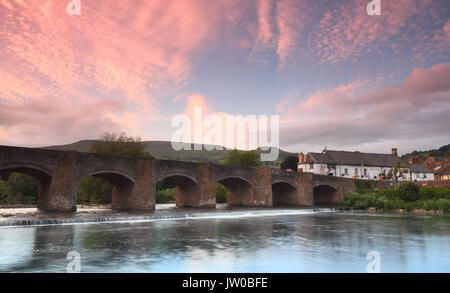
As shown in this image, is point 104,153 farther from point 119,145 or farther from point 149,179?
point 149,179

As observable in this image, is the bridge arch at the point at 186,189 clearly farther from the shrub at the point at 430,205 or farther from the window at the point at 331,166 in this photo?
the window at the point at 331,166

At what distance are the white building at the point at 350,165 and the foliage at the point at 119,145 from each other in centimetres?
3297

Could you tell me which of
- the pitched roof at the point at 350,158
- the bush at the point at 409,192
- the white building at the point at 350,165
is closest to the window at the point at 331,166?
the white building at the point at 350,165

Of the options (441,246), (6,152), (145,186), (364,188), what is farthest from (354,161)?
(6,152)

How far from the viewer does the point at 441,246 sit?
15078mm

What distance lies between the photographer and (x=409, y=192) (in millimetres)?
42375

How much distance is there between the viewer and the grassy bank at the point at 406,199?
37.9 metres

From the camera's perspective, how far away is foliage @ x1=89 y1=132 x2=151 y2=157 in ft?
148

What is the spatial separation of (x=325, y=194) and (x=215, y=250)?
143 feet

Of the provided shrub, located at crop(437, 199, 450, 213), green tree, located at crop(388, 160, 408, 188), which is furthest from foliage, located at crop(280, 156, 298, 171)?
shrub, located at crop(437, 199, 450, 213)

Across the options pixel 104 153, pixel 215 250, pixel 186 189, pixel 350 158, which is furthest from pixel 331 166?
pixel 215 250
